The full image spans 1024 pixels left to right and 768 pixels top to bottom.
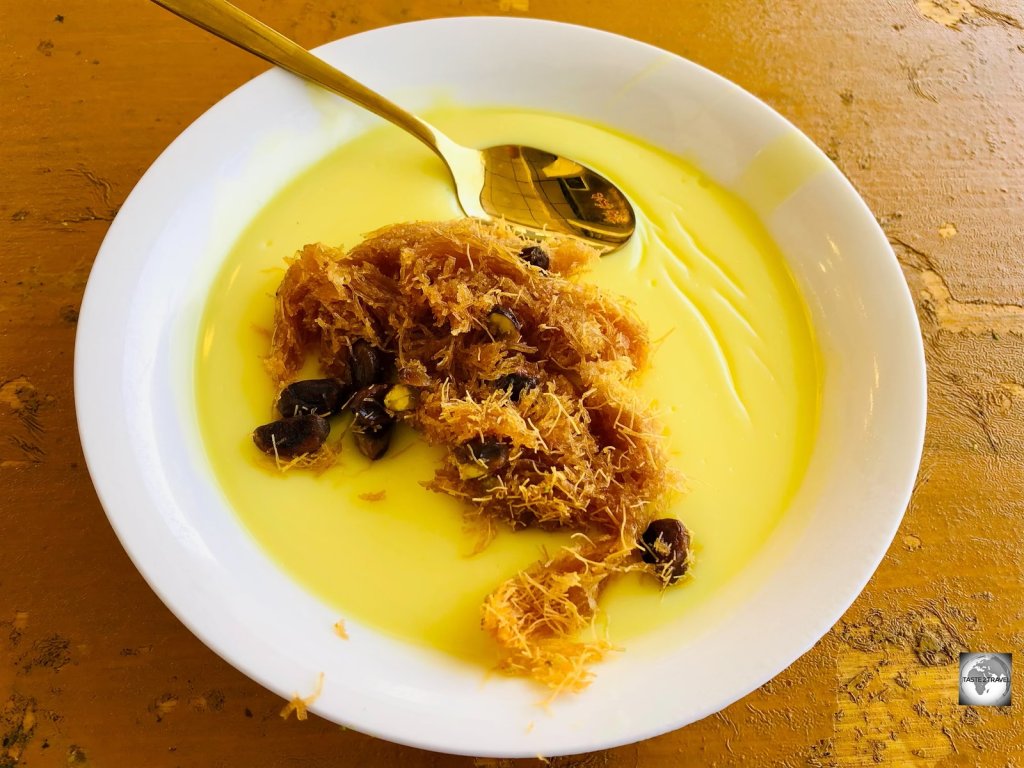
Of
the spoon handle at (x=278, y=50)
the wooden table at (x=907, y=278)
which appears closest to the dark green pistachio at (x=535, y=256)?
the spoon handle at (x=278, y=50)

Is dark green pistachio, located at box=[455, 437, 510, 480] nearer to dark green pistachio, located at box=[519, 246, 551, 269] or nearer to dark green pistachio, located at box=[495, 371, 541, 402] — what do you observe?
dark green pistachio, located at box=[495, 371, 541, 402]

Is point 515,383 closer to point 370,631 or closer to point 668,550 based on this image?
point 668,550

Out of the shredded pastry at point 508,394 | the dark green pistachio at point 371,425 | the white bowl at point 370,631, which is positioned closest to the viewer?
the white bowl at point 370,631

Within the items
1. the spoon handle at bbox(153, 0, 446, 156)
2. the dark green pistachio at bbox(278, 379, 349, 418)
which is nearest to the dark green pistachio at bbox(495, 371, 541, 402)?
the dark green pistachio at bbox(278, 379, 349, 418)

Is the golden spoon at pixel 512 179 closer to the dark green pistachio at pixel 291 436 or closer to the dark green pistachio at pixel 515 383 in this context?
the dark green pistachio at pixel 515 383

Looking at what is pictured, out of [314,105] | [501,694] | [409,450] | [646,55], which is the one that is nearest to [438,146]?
[314,105]

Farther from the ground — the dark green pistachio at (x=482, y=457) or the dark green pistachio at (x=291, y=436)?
the dark green pistachio at (x=482, y=457)
